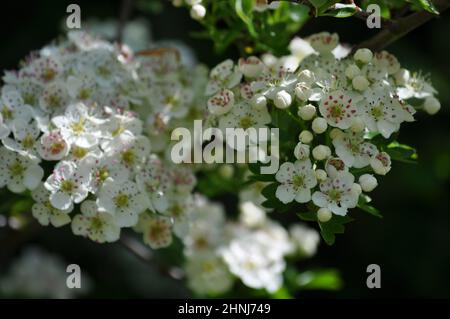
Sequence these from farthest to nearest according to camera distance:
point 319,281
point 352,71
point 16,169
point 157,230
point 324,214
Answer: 1. point 319,281
2. point 157,230
3. point 16,169
4. point 352,71
5. point 324,214

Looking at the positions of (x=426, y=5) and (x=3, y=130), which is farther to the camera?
(x=3, y=130)

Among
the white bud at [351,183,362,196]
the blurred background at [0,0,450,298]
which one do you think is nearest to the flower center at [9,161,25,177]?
the white bud at [351,183,362,196]

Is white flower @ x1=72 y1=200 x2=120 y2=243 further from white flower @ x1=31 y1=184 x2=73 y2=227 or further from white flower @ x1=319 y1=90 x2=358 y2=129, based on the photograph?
white flower @ x1=319 y1=90 x2=358 y2=129

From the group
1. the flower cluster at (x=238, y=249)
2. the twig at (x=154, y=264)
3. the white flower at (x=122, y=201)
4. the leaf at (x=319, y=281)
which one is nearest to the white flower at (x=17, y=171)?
the white flower at (x=122, y=201)

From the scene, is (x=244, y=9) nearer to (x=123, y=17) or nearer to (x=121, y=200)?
(x=121, y=200)

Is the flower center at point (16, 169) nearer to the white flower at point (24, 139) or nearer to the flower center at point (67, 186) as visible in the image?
the white flower at point (24, 139)

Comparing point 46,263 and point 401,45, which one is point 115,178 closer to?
point 46,263

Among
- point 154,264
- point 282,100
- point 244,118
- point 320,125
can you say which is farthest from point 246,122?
point 154,264
